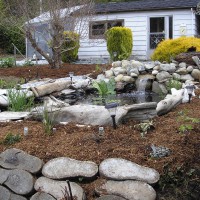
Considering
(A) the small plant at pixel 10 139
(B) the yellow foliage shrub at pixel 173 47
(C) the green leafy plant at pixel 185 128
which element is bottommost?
(A) the small plant at pixel 10 139

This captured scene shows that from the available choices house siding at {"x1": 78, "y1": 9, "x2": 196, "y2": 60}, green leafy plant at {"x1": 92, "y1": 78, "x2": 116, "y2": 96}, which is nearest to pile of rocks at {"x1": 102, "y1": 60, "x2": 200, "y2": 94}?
green leafy plant at {"x1": 92, "y1": 78, "x2": 116, "y2": 96}

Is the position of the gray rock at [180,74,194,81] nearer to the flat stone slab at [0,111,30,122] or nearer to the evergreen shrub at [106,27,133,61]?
the flat stone slab at [0,111,30,122]

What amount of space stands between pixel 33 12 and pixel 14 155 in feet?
33.3

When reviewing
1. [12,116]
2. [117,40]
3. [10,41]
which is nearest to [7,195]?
[12,116]

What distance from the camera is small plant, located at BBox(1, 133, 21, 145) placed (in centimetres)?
477

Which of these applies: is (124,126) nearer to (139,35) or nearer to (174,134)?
(174,134)

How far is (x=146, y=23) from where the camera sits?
1838 cm

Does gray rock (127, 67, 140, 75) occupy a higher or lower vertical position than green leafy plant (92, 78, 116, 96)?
higher

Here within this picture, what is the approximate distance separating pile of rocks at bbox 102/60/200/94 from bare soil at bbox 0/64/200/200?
3.92 meters

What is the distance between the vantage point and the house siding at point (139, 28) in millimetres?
17734

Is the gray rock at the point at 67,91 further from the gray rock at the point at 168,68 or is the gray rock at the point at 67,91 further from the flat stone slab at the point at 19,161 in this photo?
the flat stone slab at the point at 19,161

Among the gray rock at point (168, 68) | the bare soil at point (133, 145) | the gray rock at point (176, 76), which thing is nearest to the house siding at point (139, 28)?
the gray rock at point (168, 68)

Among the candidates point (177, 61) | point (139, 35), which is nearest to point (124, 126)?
point (177, 61)

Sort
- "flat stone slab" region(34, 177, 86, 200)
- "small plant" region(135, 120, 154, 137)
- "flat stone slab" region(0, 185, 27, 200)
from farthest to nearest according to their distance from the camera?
"small plant" region(135, 120, 154, 137) < "flat stone slab" region(0, 185, 27, 200) < "flat stone slab" region(34, 177, 86, 200)
